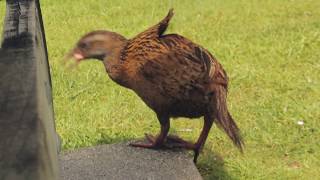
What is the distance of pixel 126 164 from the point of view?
383 cm

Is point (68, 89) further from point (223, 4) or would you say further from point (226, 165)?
point (223, 4)

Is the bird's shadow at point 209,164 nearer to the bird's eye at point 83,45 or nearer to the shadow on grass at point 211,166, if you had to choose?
the shadow on grass at point 211,166

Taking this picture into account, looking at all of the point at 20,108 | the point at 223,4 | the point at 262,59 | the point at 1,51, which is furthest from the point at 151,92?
the point at 223,4

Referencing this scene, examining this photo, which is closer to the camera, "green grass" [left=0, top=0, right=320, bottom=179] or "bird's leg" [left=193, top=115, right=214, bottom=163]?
"bird's leg" [left=193, top=115, right=214, bottom=163]

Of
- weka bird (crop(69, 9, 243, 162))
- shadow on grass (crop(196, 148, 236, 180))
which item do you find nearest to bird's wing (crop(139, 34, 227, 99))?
weka bird (crop(69, 9, 243, 162))

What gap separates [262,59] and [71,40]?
2283 millimetres

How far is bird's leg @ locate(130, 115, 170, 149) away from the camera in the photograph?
3658mm

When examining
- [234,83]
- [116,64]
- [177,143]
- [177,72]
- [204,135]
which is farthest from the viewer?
[234,83]

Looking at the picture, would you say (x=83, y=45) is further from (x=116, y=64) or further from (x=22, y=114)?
(x=22, y=114)

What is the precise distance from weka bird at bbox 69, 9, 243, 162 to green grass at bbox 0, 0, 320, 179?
0.79 meters

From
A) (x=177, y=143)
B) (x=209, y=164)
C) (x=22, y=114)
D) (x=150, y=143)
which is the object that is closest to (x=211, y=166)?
(x=209, y=164)

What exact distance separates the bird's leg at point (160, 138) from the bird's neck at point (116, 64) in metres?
0.36

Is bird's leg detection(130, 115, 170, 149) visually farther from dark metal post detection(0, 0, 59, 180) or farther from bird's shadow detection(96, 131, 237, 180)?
dark metal post detection(0, 0, 59, 180)

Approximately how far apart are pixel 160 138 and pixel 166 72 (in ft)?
2.18
